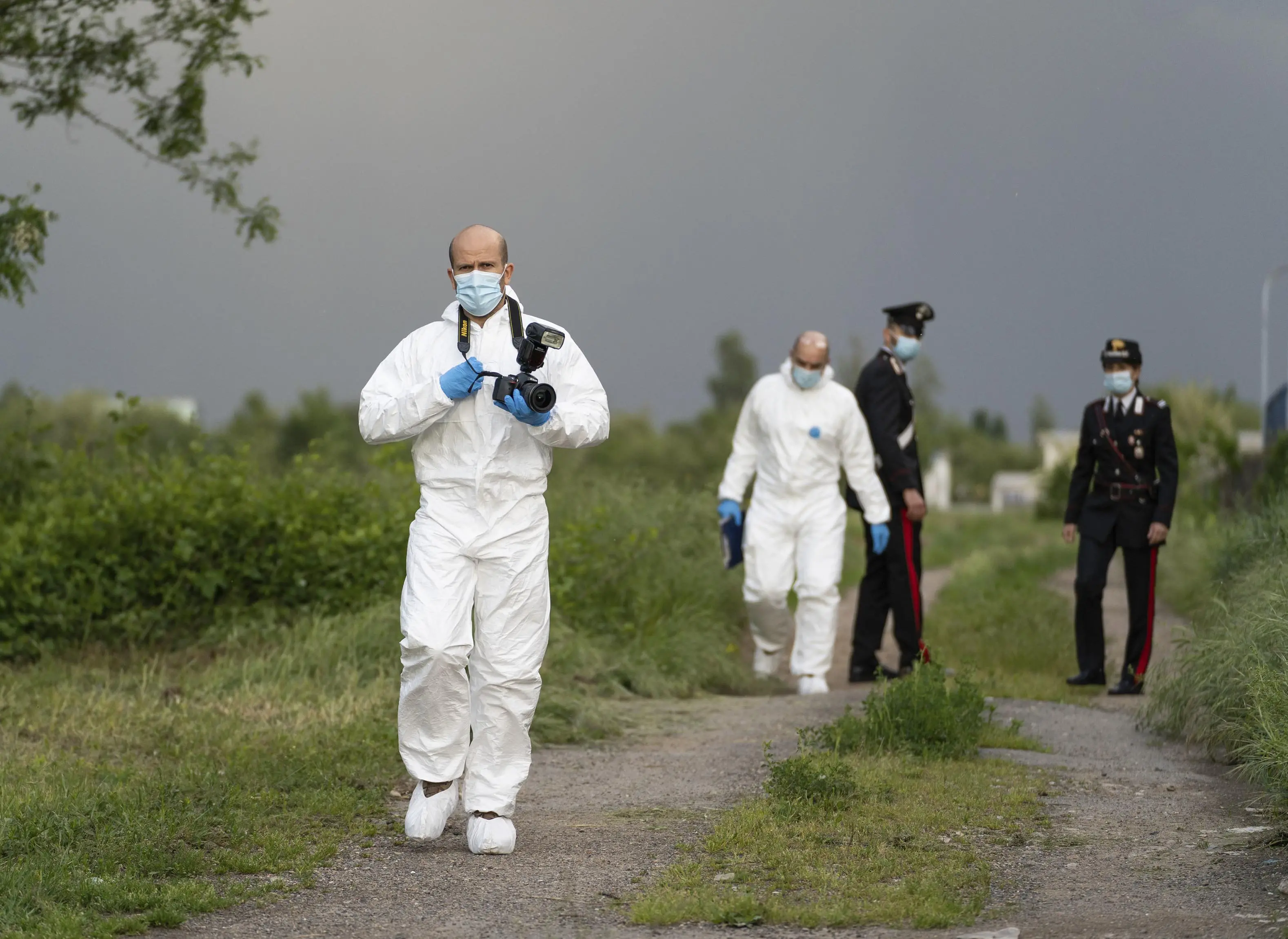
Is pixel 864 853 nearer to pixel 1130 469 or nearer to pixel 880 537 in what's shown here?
pixel 880 537

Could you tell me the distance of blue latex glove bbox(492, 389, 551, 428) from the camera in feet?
17.4

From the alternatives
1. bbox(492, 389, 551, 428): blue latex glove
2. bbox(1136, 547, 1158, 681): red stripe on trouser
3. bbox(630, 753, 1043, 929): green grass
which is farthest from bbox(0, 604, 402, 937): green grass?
bbox(1136, 547, 1158, 681): red stripe on trouser

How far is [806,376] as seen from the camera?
392 inches

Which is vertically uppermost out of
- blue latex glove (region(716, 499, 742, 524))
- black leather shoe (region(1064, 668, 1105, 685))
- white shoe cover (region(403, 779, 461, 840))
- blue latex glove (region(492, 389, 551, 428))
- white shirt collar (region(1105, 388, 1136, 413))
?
white shirt collar (region(1105, 388, 1136, 413))

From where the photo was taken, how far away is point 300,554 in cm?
1013

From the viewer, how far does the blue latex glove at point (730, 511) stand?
10.2m

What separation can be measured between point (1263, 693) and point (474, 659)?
3055 mm

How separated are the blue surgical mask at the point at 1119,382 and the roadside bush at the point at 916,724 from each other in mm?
3336

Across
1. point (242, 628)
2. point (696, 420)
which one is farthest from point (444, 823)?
point (696, 420)

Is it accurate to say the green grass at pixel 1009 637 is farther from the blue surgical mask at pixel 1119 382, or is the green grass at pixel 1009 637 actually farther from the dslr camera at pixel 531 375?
the dslr camera at pixel 531 375

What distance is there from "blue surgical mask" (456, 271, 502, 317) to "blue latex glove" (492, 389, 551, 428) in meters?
0.45

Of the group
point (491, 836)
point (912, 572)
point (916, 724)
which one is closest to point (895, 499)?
point (912, 572)

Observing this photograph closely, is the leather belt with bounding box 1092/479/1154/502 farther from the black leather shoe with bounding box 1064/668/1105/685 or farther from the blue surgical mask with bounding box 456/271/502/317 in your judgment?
the blue surgical mask with bounding box 456/271/502/317

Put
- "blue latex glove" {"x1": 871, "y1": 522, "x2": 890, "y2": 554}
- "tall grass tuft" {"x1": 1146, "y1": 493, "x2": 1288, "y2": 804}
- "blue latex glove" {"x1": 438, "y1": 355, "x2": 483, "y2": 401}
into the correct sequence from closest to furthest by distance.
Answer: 1. "blue latex glove" {"x1": 438, "y1": 355, "x2": 483, "y2": 401}
2. "tall grass tuft" {"x1": 1146, "y1": 493, "x2": 1288, "y2": 804}
3. "blue latex glove" {"x1": 871, "y1": 522, "x2": 890, "y2": 554}
